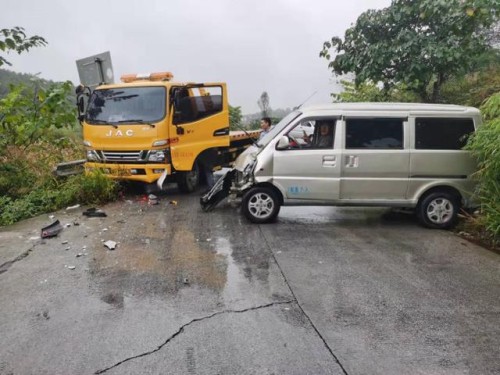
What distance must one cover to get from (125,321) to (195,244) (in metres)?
2.19

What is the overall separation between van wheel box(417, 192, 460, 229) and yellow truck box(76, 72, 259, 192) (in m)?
4.73

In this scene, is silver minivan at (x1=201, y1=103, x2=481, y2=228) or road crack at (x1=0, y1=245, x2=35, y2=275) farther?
silver minivan at (x1=201, y1=103, x2=481, y2=228)

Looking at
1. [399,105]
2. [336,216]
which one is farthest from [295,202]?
[399,105]

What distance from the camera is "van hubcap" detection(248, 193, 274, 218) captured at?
665 centimetres

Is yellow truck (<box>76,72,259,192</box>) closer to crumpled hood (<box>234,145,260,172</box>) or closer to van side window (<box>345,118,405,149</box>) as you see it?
crumpled hood (<box>234,145,260,172</box>)

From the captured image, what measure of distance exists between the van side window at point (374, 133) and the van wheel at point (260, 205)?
1444mm

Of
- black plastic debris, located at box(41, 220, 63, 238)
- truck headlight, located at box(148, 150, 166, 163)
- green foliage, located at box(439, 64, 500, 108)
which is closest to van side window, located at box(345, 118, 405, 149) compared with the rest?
green foliage, located at box(439, 64, 500, 108)

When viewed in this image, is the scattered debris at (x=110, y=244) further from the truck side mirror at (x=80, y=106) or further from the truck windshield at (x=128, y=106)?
the truck side mirror at (x=80, y=106)

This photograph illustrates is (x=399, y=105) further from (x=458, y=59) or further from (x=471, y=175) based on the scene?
(x=458, y=59)

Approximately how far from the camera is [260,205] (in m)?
6.68

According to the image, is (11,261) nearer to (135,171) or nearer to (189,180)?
(135,171)

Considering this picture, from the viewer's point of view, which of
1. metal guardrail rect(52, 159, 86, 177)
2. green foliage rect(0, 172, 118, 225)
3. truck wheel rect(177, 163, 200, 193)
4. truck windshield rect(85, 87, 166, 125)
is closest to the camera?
green foliage rect(0, 172, 118, 225)

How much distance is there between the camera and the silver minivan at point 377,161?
6.43 m

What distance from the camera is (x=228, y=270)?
4.88 m
